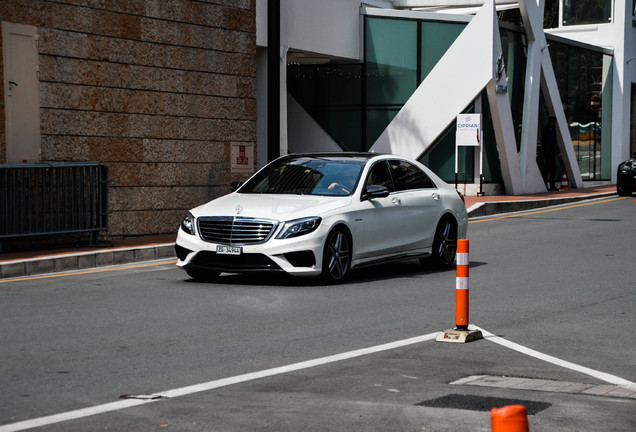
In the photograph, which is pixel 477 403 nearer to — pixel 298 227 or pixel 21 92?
pixel 298 227

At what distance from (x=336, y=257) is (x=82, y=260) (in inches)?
152

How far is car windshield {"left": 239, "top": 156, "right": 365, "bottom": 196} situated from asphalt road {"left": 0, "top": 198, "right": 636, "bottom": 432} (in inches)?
44.4

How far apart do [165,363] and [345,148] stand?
23.4 meters

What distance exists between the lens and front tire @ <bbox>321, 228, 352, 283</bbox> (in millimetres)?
12125

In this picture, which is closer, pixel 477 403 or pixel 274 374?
pixel 477 403

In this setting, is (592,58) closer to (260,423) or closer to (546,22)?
(546,22)

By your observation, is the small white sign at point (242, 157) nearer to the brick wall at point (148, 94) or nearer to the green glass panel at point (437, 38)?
the brick wall at point (148, 94)

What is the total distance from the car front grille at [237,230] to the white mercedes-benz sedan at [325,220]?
0.01m

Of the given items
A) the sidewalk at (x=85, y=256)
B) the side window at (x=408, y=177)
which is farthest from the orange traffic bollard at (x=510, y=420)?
the sidewalk at (x=85, y=256)

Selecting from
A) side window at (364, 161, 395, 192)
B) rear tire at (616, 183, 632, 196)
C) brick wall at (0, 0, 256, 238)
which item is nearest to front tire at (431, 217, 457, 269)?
side window at (364, 161, 395, 192)

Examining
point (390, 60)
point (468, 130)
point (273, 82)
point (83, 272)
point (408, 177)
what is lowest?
point (83, 272)

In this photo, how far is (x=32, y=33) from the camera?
15977 mm

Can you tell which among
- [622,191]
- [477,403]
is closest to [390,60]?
[622,191]

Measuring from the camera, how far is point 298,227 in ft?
39.0
